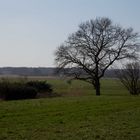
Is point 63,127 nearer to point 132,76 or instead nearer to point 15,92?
point 15,92

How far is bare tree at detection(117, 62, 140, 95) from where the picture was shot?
5697cm

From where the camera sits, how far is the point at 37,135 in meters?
11.7

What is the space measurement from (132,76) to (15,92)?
85.2ft

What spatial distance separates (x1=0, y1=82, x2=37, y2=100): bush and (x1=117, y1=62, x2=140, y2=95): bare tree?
907 inches

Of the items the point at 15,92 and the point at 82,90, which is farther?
the point at 82,90

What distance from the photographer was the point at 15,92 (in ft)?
119

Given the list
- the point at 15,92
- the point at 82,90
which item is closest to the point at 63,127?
the point at 15,92

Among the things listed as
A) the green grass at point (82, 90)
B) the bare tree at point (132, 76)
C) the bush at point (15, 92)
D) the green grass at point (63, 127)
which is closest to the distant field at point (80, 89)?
the green grass at point (82, 90)

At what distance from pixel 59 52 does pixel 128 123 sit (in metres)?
37.9

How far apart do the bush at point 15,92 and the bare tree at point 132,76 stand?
23.0 metres

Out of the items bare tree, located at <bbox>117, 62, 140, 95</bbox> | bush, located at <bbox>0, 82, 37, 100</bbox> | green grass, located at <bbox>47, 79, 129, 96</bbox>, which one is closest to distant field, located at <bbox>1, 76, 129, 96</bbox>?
green grass, located at <bbox>47, 79, 129, 96</bbox>

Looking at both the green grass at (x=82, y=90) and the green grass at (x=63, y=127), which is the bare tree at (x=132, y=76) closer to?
the green grass at (x=82, y=90)

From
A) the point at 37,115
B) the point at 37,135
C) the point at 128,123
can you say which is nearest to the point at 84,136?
the point at 37,135

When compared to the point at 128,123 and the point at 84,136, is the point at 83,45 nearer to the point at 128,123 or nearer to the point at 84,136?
the point at 128,123
